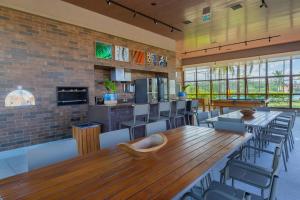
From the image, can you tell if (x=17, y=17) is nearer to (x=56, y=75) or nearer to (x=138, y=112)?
(x=56, y=75)

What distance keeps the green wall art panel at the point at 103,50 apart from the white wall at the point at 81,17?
37cm

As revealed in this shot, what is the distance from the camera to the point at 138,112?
3.83 metres

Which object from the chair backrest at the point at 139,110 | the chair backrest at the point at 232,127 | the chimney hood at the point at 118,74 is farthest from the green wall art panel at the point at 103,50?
the chair backrest at the point at 232,127

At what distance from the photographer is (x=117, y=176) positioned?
127 cm

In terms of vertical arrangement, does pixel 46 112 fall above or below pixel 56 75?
below

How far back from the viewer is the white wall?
376 centimetres

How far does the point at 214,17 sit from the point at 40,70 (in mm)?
4455

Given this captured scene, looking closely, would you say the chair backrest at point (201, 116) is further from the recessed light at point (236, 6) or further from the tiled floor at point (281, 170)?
the recessed light at point (236, 6)

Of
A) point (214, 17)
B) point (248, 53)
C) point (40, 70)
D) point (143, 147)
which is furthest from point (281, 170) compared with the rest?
point (248, 53)

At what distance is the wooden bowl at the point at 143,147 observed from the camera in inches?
61.4

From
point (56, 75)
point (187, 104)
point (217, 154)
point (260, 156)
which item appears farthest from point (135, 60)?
point (217, 154)

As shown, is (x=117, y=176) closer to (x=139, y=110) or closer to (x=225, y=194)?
(x=225, y=194)

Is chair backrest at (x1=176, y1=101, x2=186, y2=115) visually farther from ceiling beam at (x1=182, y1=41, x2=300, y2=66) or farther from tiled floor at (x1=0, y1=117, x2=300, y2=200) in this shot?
ceiling beam at (x1=182, y1=41, x2=300, y2=66)

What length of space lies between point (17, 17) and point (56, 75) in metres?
1.26
